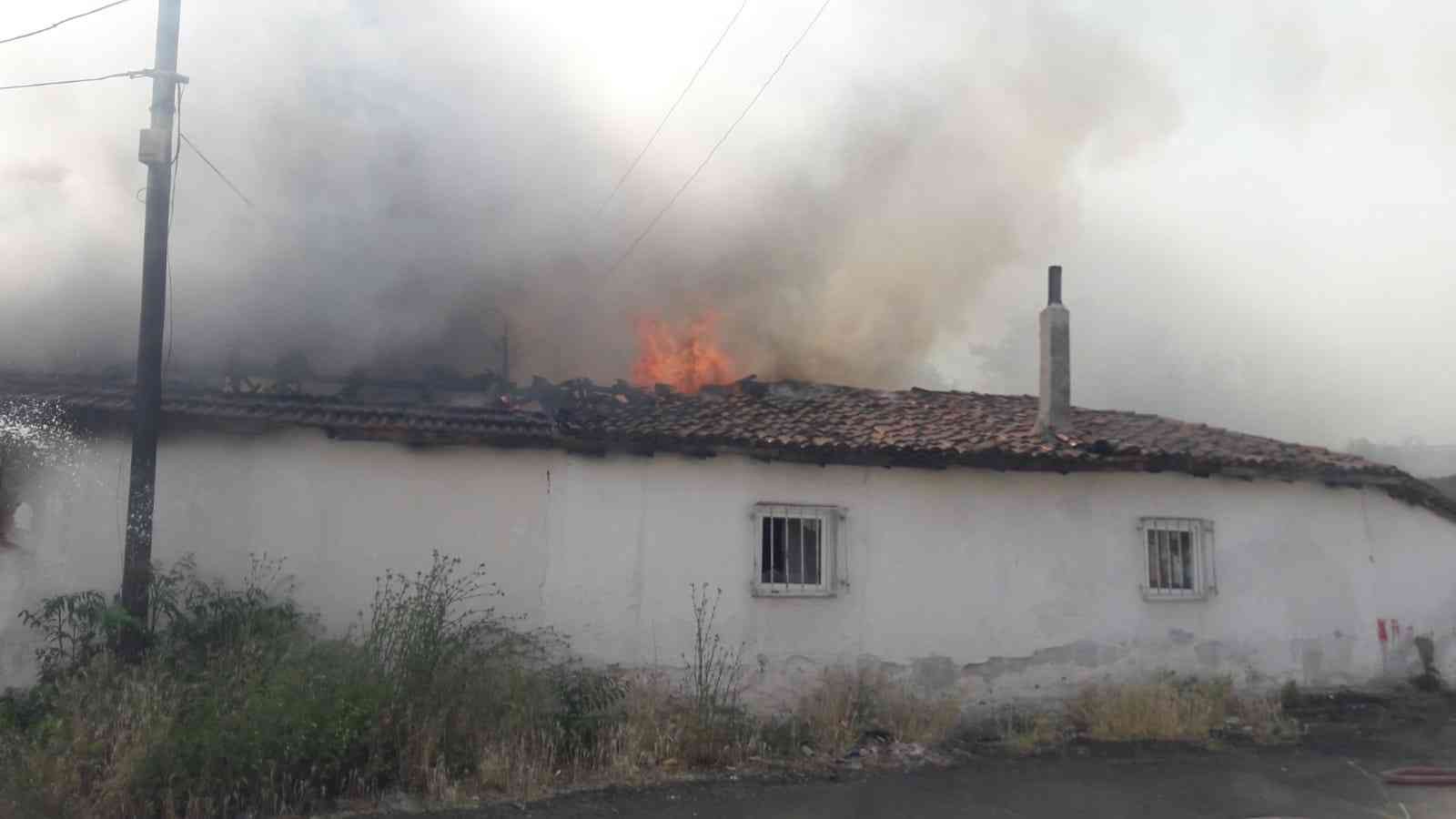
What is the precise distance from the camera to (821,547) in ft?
31.7

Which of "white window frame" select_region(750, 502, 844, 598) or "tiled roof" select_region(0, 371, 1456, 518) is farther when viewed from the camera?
"white window frame" select_region(750, 502, 844, 598)

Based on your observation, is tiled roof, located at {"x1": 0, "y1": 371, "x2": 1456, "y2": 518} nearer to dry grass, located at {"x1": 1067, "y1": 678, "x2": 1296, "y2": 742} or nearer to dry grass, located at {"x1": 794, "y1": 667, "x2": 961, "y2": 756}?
dry grass, located at {"x1": 794, "y1": 667, "x2": 961, "y2": 756}

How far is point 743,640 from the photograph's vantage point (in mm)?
9211

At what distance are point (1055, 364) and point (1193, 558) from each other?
2.47m

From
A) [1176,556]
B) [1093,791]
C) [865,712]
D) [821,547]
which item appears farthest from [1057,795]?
[1176,556]

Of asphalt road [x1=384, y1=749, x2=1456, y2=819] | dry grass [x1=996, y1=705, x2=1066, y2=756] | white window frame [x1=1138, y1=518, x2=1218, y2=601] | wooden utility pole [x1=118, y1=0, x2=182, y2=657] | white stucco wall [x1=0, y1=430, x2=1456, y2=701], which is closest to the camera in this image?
asphalt road [x1=384, y1=749, x2=1456, y2=819]

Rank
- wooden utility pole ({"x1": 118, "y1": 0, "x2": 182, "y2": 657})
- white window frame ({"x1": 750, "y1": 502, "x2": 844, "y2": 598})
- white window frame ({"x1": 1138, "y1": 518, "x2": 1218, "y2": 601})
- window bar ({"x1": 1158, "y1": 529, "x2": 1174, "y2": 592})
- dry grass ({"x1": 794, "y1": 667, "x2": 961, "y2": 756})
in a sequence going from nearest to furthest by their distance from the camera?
wooden utility pole ({"x1": 118, "y1": 0, "x2": 182, "y2": 657}) → dry grass ({"x1": 794, "y1": 667, "x2": 961, "y2": 756}) → white window frame ({"x1": 750, "y1": 502, "x2": 844, "y2": 598}) → white window frame ({"x1": 1138, "y1": 518, "x2": 1218, "y2": 601}) → window bar ({"x1": 1158, "y1": 529, "x2": 1174, "y2": 592})

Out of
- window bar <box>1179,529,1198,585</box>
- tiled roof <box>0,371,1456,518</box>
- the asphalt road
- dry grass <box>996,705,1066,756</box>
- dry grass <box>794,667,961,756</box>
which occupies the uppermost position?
tiled roof <box>0,371,1456,518</box>

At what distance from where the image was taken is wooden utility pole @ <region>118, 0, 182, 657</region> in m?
7.36

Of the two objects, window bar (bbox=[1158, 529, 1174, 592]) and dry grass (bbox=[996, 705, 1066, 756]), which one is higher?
window bar (bbox=[1158, 529, 1174, 592])

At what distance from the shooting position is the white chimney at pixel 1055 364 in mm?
11086

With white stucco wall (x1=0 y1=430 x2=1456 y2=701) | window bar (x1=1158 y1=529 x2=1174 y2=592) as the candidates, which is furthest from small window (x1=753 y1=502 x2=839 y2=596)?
window bar (x1=1158 y1=529 x2=1174 y2=592)

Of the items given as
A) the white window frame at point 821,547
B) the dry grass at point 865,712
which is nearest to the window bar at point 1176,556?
the dry grass at point 865,712

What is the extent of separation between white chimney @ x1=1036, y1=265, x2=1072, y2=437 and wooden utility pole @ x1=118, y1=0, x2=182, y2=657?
8156mm
